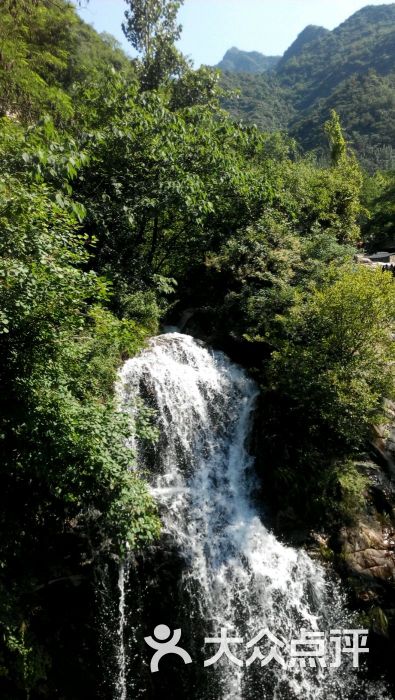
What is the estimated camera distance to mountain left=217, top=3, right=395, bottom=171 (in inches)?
3164

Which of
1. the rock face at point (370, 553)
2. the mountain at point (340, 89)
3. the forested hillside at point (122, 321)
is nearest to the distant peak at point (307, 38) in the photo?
the mountain at point (340, 89)

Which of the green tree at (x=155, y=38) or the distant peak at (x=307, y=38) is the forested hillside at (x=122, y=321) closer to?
the green tree at (x=155, y=38)

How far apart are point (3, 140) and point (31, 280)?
14.0 feet

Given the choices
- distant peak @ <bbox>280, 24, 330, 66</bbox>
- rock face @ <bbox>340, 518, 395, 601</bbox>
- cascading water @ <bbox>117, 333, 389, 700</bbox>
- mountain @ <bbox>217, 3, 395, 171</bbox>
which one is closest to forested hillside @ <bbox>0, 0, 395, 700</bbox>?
rock face @ <bbox>340, 518, 395, 601</bbox>

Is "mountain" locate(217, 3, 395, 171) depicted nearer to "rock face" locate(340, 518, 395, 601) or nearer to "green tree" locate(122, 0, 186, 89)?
"green tree" locate(122, 0, 186, 89)

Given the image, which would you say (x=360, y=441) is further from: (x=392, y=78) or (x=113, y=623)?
(x=392, y=78)

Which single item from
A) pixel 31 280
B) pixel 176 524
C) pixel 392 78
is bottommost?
pixel 176 524

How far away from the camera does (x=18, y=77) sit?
11.7 metres

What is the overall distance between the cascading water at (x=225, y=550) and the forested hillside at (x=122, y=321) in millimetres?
562

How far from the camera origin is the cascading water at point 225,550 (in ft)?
23.0

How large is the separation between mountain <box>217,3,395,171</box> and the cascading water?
240 feet

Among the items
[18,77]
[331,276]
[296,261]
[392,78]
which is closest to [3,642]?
[331,276]

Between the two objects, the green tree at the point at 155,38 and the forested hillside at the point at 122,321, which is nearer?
the forested hillside at the point at 122,321

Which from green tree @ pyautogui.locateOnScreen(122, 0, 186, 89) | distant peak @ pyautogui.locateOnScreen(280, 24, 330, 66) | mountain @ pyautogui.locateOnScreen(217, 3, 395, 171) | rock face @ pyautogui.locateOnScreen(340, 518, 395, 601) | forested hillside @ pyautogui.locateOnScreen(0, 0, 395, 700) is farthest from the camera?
distant peak @ pyautogui.locateOnScreen(280, 24, 330, 66)
